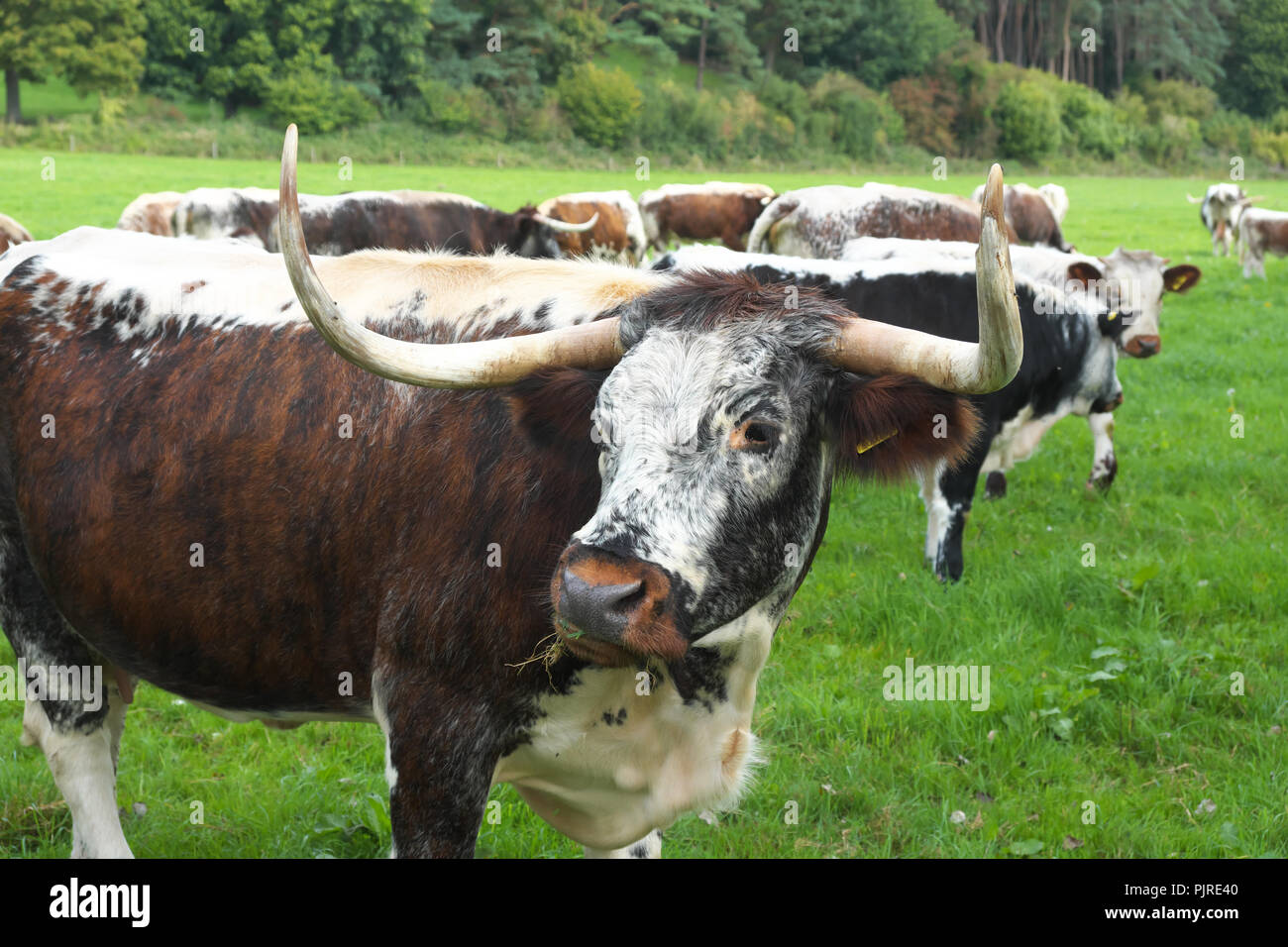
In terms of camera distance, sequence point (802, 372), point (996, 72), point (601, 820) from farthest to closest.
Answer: point (996, 72), point (601, 820), point (802, 372)

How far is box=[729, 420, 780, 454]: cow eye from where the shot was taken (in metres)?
2.60

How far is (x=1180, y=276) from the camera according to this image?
966 cm

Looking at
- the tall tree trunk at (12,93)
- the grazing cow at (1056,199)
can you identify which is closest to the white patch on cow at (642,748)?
the grazing cow at (1056,199)

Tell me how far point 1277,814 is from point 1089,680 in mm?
1160

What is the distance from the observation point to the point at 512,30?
6334 centimetres

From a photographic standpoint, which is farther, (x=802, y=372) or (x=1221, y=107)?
(x=1221, y=107)

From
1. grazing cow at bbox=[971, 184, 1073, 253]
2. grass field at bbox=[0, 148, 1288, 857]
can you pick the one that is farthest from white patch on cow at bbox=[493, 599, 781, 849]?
grazing cow at bbox=[971, 184, 1073, 253]

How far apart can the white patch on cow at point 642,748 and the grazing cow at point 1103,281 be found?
5.19m

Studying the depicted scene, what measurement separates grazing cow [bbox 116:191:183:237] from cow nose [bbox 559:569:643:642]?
15606 mm

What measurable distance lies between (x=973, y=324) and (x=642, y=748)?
5186mm

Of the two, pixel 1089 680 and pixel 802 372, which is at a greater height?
pixel 802 372

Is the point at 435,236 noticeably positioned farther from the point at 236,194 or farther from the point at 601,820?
the point at 601,820

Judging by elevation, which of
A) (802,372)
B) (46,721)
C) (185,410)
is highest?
(802,372)
